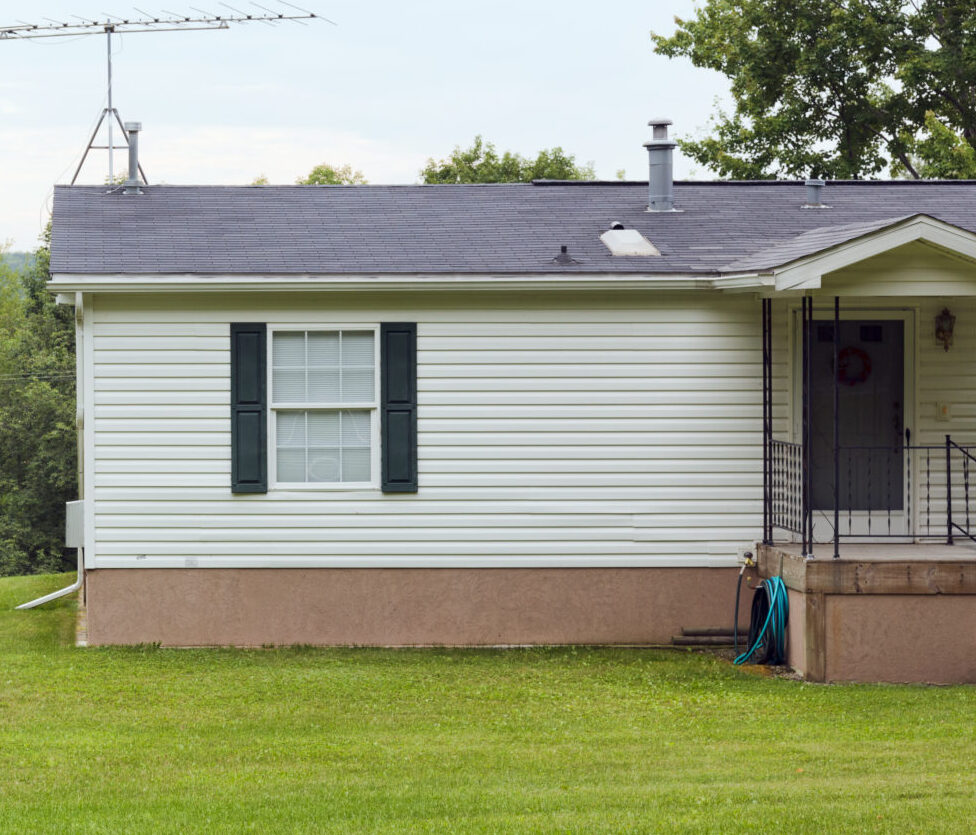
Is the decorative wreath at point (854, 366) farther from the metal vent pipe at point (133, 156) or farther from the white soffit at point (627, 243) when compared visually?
the metal vent pipe at point (133, 156)

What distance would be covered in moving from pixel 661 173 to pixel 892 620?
17.4 ft

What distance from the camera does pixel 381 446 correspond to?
11148 mm

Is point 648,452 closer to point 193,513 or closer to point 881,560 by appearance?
point 881,560

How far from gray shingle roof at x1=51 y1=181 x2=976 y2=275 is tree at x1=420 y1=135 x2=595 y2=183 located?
26.4m

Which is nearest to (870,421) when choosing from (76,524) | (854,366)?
(854,366)

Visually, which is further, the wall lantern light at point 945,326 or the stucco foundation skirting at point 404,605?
the wall lantern light at point 945,326

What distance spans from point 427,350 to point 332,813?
5.61 m

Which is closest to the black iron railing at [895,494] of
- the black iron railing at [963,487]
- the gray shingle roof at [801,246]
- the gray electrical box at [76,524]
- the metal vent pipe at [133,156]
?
the black iron railing at [963,487]

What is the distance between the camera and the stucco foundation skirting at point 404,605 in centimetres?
1111

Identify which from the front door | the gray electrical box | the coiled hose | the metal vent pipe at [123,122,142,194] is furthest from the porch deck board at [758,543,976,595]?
the metal vent pipe at [123,122,142,194]

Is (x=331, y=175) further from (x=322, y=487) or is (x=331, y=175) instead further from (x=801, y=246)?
(x=801, y=246)

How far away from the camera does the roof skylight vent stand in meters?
11.7

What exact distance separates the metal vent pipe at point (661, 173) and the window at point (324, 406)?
366 centimetres

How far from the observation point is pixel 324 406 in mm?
Result: 11070
